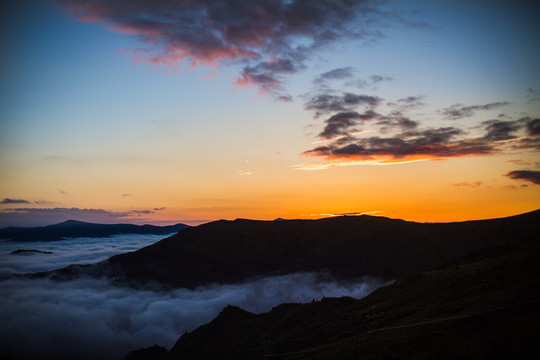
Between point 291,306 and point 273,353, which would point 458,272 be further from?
point 291,306

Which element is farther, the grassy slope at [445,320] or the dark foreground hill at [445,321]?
the grassy slope at [445,320]

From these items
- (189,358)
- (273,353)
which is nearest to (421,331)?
(273,353)

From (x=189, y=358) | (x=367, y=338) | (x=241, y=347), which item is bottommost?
(x=189, y=358)

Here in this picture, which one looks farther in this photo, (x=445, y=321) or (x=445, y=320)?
(x=445, y=320)

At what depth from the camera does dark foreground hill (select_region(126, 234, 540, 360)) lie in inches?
2249

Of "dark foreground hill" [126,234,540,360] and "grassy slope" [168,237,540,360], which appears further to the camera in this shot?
"grassy slope" [168,237,540,360]

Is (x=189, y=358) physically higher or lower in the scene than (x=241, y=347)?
lower

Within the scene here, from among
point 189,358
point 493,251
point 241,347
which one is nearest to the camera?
point 493,251

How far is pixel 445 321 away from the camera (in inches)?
2835

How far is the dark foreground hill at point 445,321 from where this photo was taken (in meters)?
57.1

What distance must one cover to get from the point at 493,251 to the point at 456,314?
6892 centimetres

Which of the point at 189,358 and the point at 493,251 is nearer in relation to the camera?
the point at 493,251

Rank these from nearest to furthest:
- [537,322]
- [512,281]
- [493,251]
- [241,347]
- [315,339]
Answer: [537,322], [512,281], [315,339], [493,251], [241,347]

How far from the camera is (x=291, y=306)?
19938 centimetres
